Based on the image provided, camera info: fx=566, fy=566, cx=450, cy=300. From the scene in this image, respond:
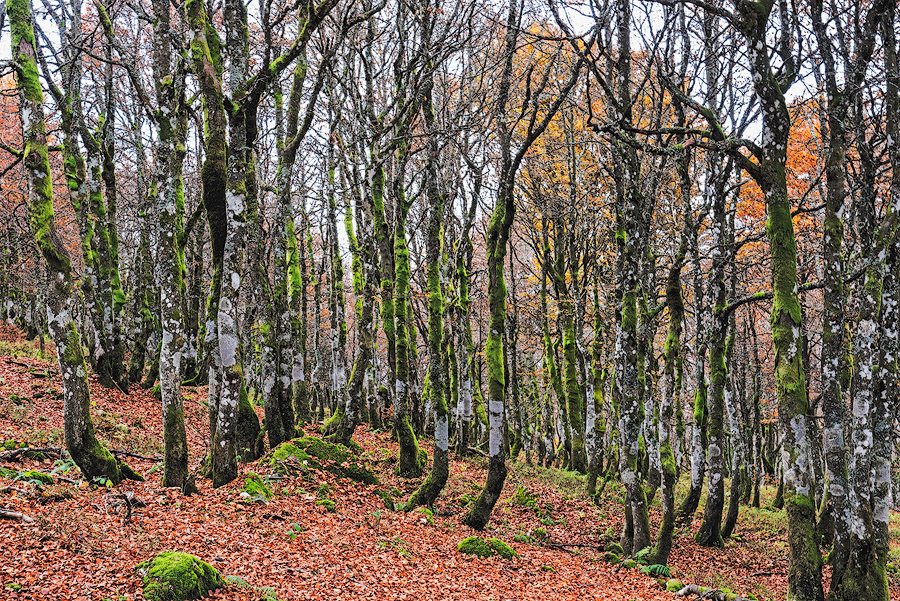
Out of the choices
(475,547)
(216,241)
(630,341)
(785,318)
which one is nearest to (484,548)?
(475,547)

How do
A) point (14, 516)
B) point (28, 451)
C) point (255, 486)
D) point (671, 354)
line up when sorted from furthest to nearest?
point (671, 354)
point (255, 486)
point (28, 451)
point (14, 516)

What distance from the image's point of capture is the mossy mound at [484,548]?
31.8ft

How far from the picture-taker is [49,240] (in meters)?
7.74

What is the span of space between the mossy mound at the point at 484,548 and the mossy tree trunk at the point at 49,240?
6098mm

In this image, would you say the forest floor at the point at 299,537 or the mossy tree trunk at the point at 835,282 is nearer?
the forest floor at the point at 299,537

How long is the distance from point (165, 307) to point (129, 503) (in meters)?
3.41

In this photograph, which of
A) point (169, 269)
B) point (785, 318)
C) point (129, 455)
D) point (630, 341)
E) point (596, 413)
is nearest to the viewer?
point (785, 318)

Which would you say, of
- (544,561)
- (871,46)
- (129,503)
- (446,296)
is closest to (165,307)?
(129,503)

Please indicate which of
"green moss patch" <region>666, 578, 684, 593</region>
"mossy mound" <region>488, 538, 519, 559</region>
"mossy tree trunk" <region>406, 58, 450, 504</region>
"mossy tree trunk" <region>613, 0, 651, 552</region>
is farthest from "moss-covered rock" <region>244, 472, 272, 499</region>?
"green moss patch" <region>666, 578, 684, 593</region>

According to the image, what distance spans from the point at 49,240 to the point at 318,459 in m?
6.68

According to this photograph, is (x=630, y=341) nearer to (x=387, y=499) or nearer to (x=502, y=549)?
(x=502, y=549)

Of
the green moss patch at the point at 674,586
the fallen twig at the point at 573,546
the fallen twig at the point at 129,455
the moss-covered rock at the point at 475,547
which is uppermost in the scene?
the fallen twig at the point at 129,455

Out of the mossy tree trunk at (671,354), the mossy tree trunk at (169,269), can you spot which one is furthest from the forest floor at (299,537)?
the mossy tree trunk at (671,354)

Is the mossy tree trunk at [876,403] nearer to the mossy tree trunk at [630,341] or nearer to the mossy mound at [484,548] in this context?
the mossy tree trunk at [630,341]
